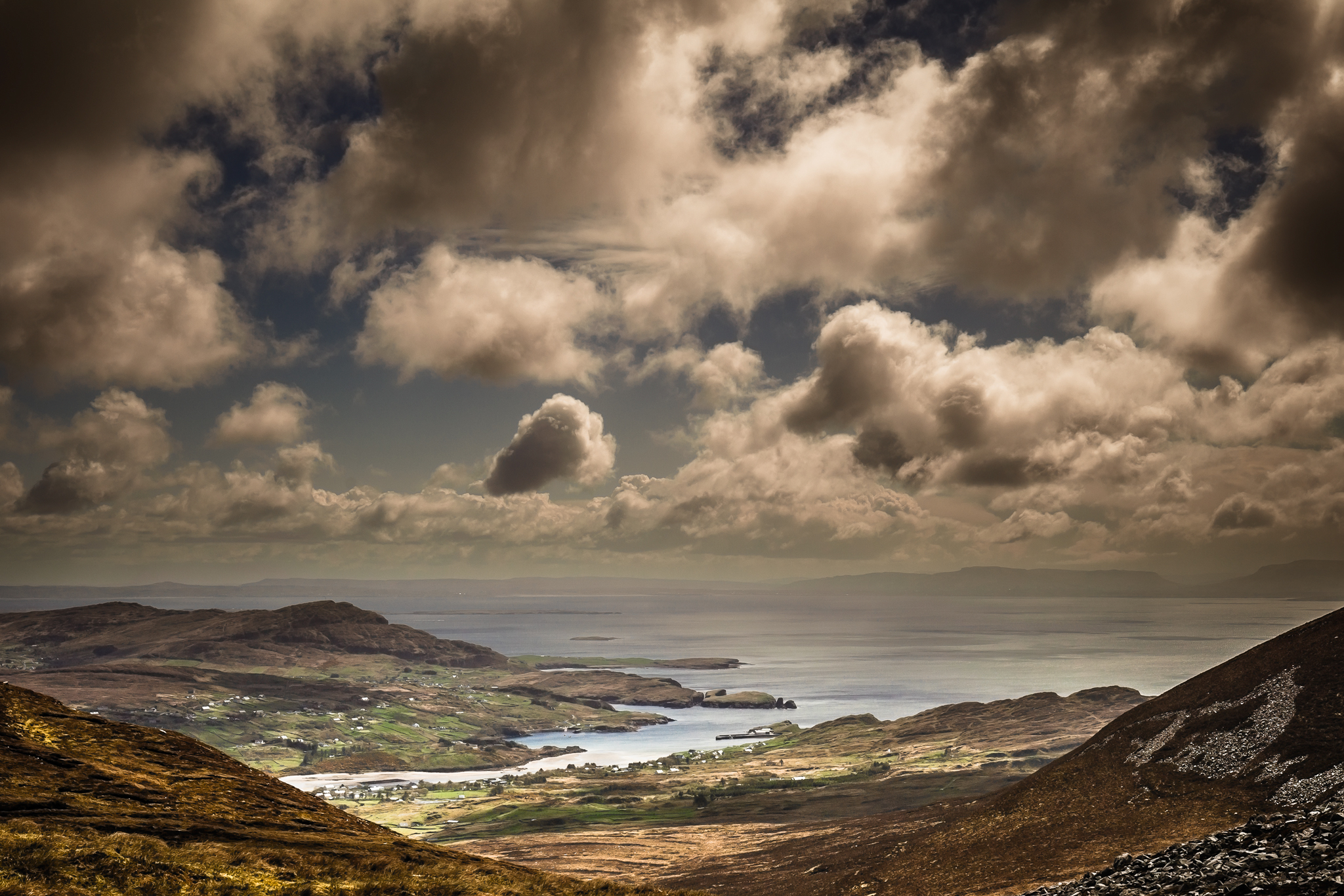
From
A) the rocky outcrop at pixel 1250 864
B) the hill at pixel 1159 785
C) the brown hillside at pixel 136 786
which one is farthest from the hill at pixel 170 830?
the hill at pixel 1159 785

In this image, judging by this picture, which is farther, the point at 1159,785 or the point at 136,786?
the point at 1159,785

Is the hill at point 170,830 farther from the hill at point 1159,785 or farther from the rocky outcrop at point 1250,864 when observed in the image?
the hill at point 1159,785

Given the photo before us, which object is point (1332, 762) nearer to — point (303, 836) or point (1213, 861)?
point (1213, 861)

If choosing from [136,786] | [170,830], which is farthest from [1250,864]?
[136,786]

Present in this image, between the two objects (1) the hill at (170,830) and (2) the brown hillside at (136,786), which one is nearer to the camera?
(1) the hill at (170,830)

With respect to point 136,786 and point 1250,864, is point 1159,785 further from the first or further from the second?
point 136,786

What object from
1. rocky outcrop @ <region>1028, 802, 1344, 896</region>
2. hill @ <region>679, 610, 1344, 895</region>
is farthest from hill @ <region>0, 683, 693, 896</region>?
hill @ <region>679, 610, 1344, 895</region>
